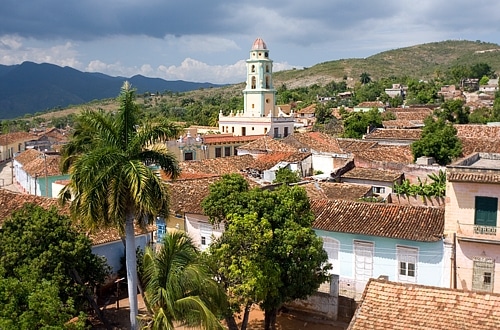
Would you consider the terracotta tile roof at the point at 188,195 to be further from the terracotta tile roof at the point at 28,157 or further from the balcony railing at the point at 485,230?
the terracotta tile roof at the point at 28,157

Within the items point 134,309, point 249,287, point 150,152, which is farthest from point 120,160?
point 249,287

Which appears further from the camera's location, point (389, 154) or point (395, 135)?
point (395, 135)

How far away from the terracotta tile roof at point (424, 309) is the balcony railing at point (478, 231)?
6621mm

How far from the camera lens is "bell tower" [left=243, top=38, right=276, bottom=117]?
52062 mm

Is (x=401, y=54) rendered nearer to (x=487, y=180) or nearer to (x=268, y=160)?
(x=268, y=160)

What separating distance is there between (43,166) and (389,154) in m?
24.4

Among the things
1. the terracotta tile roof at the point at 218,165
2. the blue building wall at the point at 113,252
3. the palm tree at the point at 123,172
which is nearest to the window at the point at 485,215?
the palm tree at the point at 123,172

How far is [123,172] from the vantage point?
11734 millimetres

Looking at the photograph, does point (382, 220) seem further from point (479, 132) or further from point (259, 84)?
point (259, 84)

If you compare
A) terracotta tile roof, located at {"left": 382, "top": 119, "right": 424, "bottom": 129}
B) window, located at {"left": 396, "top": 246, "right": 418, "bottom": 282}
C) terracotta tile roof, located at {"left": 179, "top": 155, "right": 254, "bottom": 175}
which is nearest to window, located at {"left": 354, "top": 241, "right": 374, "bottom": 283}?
window, located at {"left": 396, "top": 246, "right": 418, "bottom": 282}

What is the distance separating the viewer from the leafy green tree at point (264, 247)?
13727 millimetres

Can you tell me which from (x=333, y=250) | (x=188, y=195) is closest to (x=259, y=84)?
(x=188, y=195)

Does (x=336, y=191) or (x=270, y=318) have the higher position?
(x=336, y=191)

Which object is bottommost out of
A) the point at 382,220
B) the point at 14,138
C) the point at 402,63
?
the point at 382,220
